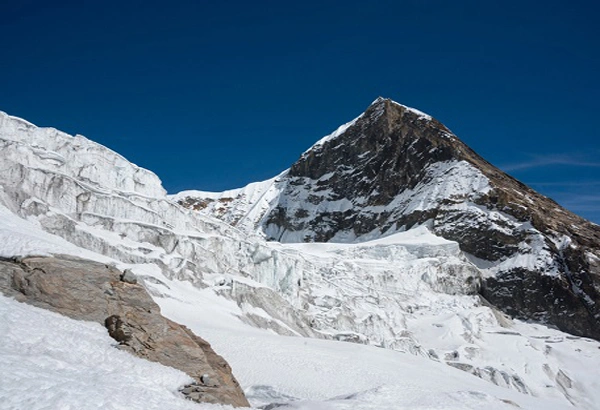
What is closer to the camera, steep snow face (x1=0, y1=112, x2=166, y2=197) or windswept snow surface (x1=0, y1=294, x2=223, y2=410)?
windswept snow surface (x1=0, y1=294, x2=223, y2=410)

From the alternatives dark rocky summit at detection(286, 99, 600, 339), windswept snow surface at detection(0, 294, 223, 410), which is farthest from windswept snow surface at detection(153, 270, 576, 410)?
dark rocky summit at detection(286, 99, 600, 339)

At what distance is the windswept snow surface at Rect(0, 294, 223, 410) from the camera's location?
10.3m

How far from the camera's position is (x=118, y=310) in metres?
16.2

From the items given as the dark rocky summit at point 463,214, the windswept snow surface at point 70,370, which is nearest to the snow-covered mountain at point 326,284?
the dark rocky summit at point 463,214

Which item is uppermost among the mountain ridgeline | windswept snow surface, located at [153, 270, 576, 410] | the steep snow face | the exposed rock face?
the mountain ridgeline

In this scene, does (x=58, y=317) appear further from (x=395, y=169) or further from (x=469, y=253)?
(x=395, y=169)

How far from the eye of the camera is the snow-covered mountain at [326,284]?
26469 millimetres

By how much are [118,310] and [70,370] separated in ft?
13.4

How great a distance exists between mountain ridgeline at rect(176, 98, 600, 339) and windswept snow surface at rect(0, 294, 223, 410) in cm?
9389

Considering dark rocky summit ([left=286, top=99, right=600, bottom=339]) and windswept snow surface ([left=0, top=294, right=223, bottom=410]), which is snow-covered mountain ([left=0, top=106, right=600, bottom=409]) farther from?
windswept snow surface ([left=0, top=294, right=223, bottom=410])

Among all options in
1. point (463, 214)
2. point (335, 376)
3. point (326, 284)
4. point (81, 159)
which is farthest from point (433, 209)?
point (335, 376)

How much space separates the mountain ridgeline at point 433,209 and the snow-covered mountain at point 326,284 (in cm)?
79

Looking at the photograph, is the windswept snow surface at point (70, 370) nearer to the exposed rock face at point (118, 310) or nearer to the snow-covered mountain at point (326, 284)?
the exposed rock face at point (118, 310)

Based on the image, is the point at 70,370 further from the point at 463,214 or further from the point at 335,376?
the point at 463,214
